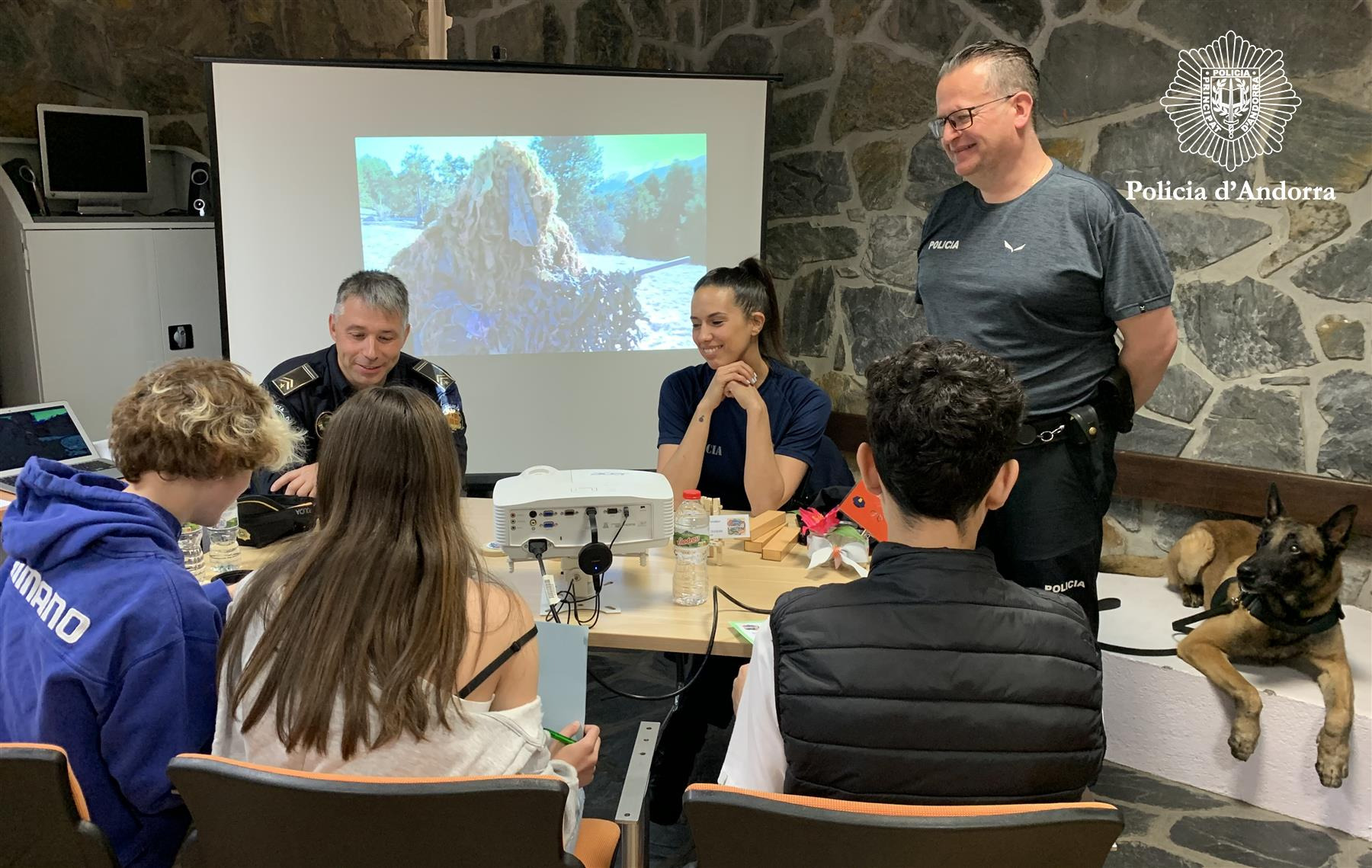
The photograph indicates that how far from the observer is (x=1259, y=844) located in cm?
247

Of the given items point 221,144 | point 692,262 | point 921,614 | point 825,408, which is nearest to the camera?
point 921,614

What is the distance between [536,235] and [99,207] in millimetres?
1863

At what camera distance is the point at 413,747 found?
1.24 metres

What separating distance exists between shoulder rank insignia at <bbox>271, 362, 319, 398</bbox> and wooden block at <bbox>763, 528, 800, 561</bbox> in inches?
52.7

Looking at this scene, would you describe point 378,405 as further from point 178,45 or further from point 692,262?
point 178,45

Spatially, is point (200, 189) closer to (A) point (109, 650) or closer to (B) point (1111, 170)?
(B) point (1111, 170)

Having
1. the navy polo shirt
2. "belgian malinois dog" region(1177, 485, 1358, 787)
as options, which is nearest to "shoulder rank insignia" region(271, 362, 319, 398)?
the navy polo shirt

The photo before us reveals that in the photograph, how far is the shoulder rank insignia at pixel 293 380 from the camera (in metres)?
2.81

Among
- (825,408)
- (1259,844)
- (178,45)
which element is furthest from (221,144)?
(1259,844)

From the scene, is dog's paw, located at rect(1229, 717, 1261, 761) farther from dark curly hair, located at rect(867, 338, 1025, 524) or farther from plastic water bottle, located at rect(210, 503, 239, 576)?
plastic water bottle, located at rect(210, 503, 239, 576)

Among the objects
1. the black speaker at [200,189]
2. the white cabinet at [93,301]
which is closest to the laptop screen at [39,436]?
the white cabinet at [93,301]

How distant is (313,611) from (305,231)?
300cm

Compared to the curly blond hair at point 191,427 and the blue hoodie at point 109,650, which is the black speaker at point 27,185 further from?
the blue hoodie at point 109,650

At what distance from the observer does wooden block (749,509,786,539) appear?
2367mm
